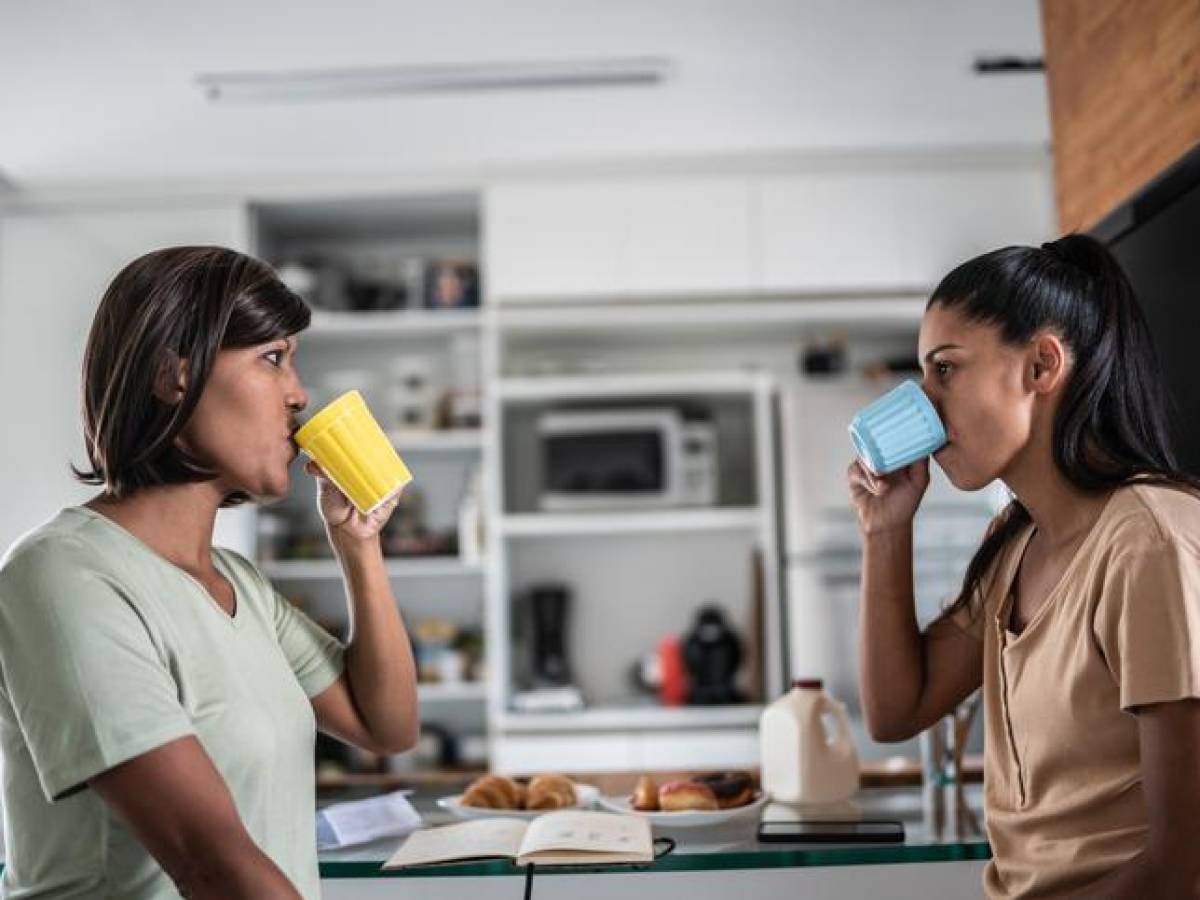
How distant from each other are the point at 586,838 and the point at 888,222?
295 centimetres

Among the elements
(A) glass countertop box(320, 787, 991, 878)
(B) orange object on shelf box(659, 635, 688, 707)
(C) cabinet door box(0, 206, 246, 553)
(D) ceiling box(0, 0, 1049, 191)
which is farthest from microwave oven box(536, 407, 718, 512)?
(A) glass countertop box(320, 787, 991, 878)

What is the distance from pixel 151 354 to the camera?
1070mm

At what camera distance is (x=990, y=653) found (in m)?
1.26

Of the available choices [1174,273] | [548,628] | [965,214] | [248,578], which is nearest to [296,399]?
[248,578]

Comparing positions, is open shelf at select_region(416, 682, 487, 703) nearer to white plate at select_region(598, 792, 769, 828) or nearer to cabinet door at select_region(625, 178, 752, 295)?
cabinet door at select_region(625, 178, 752, 295)

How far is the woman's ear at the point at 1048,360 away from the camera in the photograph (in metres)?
1.16

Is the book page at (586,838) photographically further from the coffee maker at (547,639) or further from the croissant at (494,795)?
the coffee maker at (547,639)

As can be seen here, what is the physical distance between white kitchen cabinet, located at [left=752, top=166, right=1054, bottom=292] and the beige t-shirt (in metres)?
2.76

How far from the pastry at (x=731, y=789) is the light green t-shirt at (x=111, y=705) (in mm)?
533

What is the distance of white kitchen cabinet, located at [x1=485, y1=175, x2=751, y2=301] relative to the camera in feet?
12.5

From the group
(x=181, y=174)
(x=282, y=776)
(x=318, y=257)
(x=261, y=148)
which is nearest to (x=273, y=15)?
(x=261, y=148)

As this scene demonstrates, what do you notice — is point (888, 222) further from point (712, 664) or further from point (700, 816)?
point (700, 816)

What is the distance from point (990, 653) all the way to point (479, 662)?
9.49ft

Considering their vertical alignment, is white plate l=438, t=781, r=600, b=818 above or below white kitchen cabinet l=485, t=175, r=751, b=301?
below
